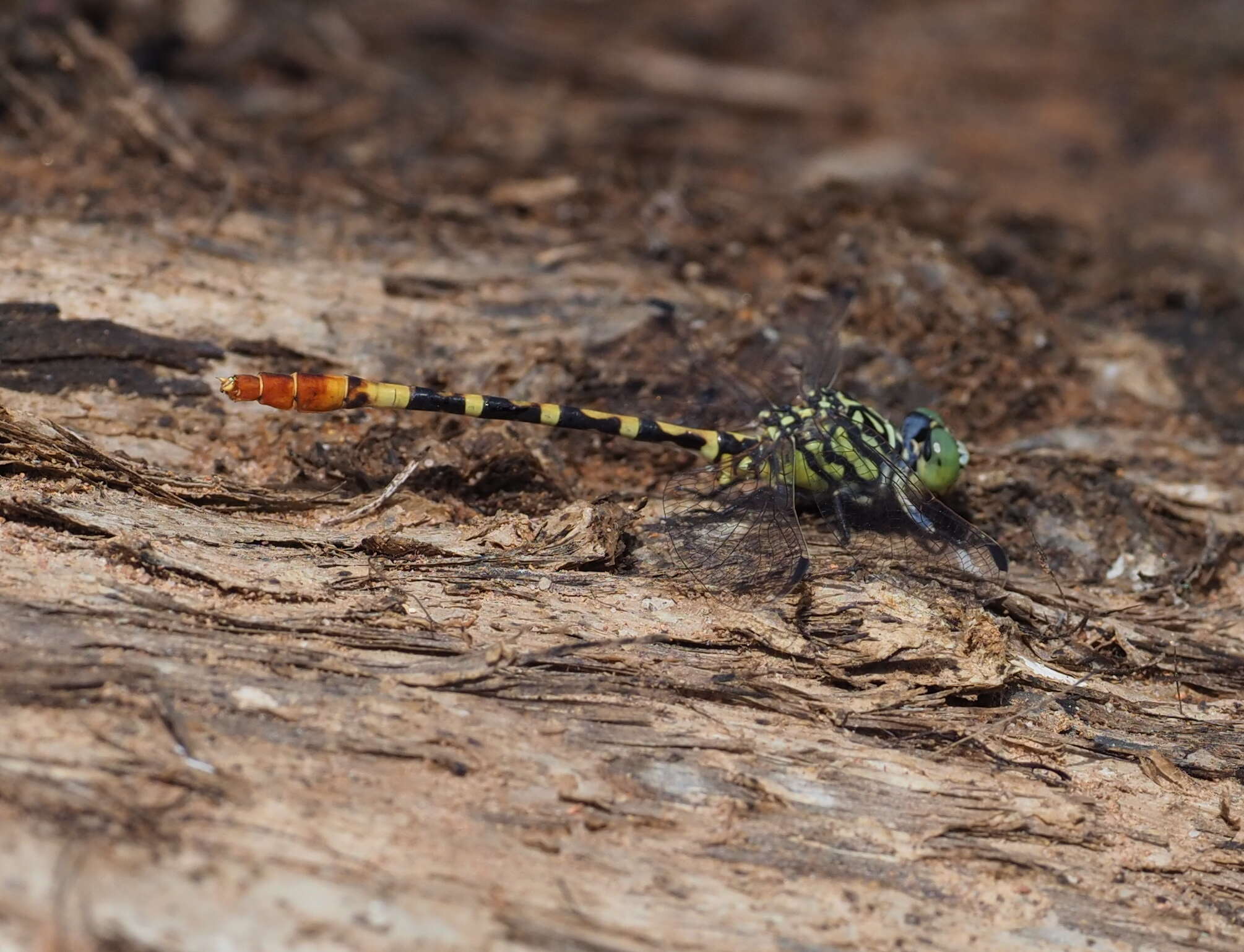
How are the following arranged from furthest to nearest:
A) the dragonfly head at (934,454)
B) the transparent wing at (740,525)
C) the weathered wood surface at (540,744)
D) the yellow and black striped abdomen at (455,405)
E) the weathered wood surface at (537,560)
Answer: the dragonfly head at (934,454) < the yellow and black striped abdomen at (455,405) < the transparent wing at (740,525) < the weathered wood surface at (537,560) < the weathered wood surface at (540,744)

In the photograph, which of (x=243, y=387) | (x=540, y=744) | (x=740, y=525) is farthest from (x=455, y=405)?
(x=540, y=744)

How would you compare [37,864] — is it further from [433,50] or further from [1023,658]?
[433,50]

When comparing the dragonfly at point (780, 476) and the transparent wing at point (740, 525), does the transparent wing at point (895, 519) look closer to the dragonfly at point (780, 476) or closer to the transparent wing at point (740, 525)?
the dragonfly at point (780, 476)

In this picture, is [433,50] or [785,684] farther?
[433,50]

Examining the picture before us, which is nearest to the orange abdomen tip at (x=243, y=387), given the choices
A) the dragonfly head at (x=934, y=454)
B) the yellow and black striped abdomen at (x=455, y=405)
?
the yellow and black striped abdomen at (x=455, y=405)

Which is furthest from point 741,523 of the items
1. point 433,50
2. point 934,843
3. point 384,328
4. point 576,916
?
point 433,50

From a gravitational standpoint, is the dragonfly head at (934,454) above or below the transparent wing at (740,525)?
above
